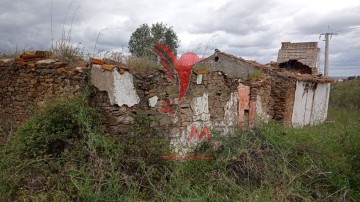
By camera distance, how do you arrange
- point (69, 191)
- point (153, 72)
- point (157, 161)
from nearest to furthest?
point (69, 191) < point (157, 161) < point (153, 72)

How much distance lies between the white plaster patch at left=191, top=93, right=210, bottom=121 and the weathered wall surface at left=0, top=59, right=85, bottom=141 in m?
2.01

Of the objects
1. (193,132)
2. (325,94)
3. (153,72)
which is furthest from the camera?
(325,94)

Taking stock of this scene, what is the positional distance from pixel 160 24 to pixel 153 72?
342 inches

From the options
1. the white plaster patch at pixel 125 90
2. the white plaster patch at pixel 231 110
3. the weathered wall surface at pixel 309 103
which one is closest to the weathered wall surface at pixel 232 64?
the weathered wall surface at pixel 309 103

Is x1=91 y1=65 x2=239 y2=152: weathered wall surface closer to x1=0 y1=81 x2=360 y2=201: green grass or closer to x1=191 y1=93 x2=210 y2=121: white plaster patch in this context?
x1=191 y1=93 x2=210 y2=121: white plaster patch

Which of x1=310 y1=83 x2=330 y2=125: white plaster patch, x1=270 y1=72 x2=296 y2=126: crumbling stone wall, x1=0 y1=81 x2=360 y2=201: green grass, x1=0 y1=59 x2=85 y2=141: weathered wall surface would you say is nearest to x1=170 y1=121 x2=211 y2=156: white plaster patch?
x1=0 y1=81 x2=360 y2=201: green grass

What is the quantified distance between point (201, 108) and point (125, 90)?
168 cm

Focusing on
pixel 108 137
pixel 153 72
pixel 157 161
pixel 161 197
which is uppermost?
pixel 153 72

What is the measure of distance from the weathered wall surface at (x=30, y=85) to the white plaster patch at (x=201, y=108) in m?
2.01

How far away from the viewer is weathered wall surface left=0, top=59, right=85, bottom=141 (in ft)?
16.0

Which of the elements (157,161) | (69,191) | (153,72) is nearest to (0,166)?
(69,191)

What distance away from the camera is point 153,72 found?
5051mm

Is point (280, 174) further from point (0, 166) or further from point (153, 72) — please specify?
point (0, 166)

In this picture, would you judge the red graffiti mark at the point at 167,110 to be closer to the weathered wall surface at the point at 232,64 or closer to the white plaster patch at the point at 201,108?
the white plaster patch at the point at 201,108
